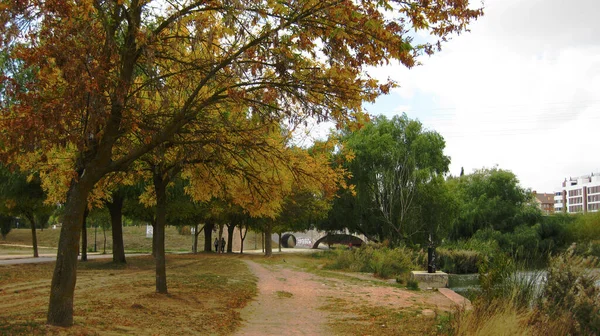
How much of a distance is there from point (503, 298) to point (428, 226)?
109 ft

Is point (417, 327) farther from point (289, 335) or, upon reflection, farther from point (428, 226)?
point (428, 226)

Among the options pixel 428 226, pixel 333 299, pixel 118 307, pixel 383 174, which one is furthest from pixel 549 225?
pixel 118 307

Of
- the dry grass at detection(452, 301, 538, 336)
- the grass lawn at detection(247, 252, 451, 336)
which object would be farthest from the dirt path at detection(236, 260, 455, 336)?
the dry grass at detection(452, 301, 538, 336)

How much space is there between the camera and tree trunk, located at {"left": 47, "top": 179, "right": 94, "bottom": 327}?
7578mm

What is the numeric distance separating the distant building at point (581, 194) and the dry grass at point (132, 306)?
13418cm

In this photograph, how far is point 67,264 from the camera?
7.84 meters

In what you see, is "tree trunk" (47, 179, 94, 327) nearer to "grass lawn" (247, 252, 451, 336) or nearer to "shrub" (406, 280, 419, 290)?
"grass lawn" (247, 252, 451, 336)

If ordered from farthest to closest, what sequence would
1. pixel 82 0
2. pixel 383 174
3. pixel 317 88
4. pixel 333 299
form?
1. pixel 383 174
2. pixel 333 299
3. pixel 317 88
4. pixel 82 0

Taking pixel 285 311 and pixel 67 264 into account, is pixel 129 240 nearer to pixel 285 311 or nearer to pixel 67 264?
pixel 285 311

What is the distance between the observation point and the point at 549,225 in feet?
165

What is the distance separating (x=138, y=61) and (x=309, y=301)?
8.01 meters

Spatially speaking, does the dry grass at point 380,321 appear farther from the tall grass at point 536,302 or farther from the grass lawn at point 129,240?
the grass lawn at point 129,240

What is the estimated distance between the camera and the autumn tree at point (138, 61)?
6.93 m

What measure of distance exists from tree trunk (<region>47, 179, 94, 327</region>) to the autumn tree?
0.02 m
